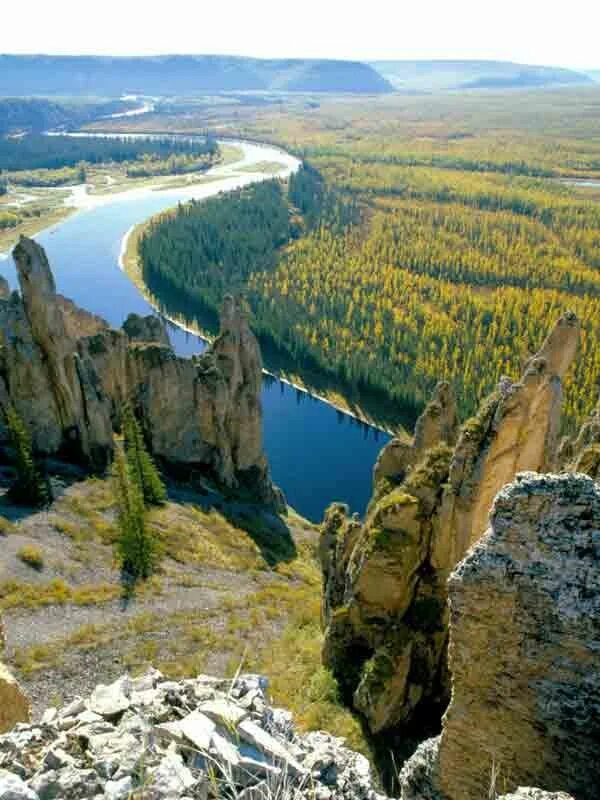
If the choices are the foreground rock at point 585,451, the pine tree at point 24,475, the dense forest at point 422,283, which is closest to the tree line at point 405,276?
the dense forest at point 422,283

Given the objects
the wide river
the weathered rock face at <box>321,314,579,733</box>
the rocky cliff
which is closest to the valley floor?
the weathered rock face at <box>321,314,579,733</box>

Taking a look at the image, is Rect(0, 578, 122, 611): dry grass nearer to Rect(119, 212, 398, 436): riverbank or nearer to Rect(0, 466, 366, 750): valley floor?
Rect(0, 466, 366, 750): valley floor

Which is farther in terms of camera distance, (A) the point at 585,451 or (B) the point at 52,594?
(B) the point at 52,594

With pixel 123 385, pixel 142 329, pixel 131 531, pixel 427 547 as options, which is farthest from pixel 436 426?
pixel 142 329

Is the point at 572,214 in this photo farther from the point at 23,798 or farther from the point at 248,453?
the point at 23,798

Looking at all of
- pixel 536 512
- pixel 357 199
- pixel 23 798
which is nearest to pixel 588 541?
pixel 536 512

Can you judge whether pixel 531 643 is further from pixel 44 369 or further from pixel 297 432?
pixel 297 432
